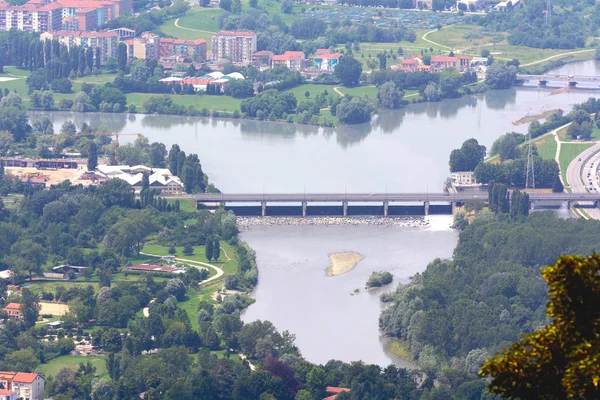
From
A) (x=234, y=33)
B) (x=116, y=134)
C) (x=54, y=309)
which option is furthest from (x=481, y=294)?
(x=234, y=33)

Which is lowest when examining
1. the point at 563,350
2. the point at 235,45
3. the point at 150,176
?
the point at 150,176

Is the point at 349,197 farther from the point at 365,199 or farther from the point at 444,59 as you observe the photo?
the point at 444,59

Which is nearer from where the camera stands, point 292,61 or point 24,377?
point 24,377

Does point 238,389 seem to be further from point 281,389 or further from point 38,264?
point 38,264

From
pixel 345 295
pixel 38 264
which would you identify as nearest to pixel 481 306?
pixel 345 295

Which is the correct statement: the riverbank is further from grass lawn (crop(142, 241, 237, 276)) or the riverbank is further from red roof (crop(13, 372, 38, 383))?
red roof (crop(13, 372, 38, 383))

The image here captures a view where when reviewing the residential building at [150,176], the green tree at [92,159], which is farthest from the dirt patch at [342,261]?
the green tree at [92,159]
